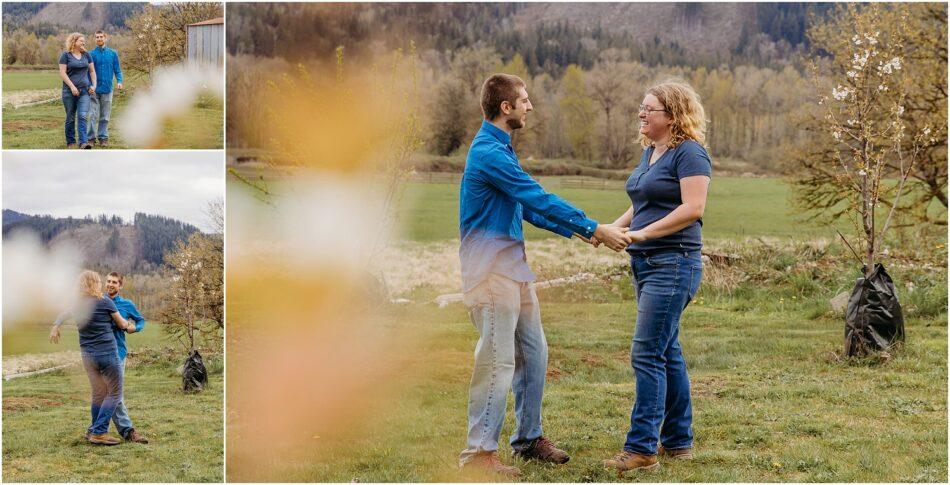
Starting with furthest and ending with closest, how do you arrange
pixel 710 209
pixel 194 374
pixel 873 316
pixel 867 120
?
pixel 710 209 → pixel 867 120 → pixel 873 316 → pixel 194 374

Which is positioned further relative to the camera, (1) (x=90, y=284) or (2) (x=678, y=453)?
(1) (x=90, y=284)

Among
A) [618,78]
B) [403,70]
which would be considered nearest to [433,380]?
[403,70]

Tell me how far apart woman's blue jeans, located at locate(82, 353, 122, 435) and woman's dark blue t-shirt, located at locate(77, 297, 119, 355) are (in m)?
0.04

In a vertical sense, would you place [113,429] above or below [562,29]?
below

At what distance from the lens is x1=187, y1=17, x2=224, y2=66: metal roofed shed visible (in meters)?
4.70

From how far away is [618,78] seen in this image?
1427cm

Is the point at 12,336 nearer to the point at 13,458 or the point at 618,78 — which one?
the point at 13,458

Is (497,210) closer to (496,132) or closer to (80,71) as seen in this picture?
(496,132)

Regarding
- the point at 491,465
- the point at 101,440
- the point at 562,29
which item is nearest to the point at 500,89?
the point at 491,465

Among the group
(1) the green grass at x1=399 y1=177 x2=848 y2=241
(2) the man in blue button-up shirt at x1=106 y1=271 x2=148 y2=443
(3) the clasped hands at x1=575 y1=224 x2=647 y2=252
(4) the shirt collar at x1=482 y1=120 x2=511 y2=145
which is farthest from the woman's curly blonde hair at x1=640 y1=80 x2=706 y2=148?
(1) the green grass at x1=399 y1=177 x2=848 y2=241

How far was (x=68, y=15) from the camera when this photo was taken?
15.2 feet

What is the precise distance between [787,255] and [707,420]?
18.7 ft

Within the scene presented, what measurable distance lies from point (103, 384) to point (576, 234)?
2561 mm

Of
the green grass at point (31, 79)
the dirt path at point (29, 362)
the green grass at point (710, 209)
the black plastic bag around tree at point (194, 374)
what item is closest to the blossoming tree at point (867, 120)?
the green grass at point (710, 209)
